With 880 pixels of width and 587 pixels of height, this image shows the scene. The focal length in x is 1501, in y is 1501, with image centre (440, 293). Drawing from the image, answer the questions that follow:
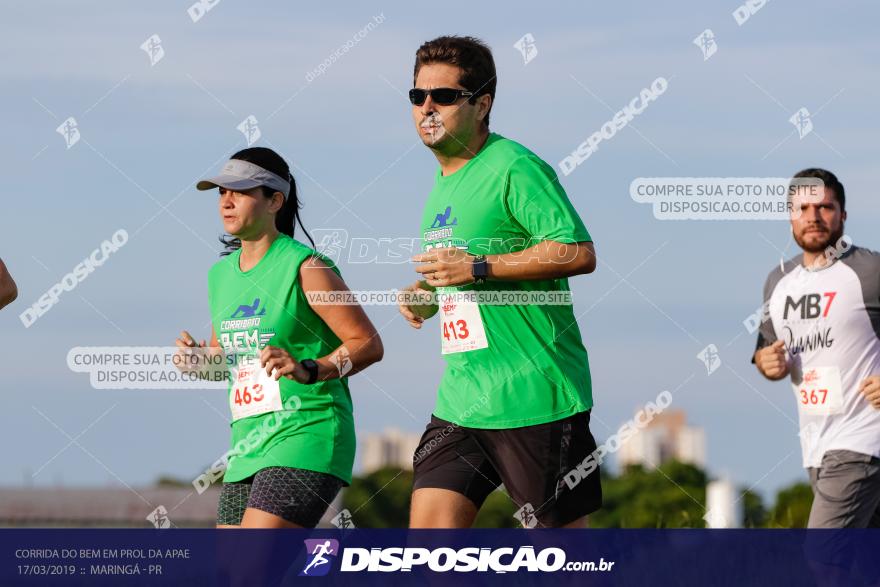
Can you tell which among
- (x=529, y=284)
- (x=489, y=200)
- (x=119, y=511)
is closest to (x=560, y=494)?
(x=529, y=284)

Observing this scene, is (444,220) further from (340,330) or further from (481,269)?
(340,330)

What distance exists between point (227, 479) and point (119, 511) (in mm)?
46841

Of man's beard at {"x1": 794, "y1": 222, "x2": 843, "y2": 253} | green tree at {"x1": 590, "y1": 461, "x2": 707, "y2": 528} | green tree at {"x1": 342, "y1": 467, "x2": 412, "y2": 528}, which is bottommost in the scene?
man's beard at {"x1": 794, "y1": 222, "x2": 843, "y2": 253}

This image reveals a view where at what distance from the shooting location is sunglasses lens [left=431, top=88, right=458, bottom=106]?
19.7 feet

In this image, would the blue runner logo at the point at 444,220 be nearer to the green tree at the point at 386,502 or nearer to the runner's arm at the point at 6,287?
the runner's arm at the point at 6,287

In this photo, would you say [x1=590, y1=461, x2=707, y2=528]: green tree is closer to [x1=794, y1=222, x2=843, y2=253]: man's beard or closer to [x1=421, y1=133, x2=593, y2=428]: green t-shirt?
[x1=794, y1=222, x2=843, y2=253]: man's beard

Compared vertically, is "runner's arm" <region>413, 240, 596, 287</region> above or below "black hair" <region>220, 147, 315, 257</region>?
below

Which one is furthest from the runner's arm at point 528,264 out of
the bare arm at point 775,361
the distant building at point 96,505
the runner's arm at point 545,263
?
the distant building at point 96,505

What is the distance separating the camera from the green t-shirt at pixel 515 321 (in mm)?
5734

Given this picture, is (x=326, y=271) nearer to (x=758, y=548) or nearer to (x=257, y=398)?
(x=257, y=398)

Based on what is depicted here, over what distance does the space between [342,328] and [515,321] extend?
0.77m

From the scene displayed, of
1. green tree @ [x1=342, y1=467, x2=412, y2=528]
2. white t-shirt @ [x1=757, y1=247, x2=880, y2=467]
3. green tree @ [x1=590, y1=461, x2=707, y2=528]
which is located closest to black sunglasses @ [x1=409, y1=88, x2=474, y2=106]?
white t-shirt @ [x1=757, y1=247, x2=880, y2=467]

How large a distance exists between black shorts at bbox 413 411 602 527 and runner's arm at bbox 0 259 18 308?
186cm

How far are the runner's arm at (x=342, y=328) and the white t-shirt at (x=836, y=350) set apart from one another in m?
2.15
